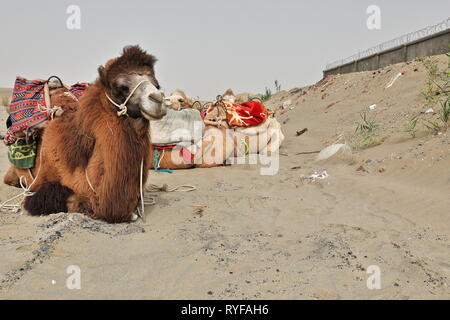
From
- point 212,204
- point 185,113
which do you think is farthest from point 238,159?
point 212,204

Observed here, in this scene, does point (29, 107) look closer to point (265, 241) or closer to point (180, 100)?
point (265, 241)

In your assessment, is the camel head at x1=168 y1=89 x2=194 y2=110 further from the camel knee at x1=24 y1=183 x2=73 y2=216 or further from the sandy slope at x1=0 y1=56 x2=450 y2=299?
the camel knee at x1=24 y1=183 x2=73 y2=216

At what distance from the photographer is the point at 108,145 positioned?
2.83 metres

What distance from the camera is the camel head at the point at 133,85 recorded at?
2.75 meters

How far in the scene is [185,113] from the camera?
21.4 ft

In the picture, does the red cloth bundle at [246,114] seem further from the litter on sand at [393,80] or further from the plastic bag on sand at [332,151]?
the litter on sand at [393,80]

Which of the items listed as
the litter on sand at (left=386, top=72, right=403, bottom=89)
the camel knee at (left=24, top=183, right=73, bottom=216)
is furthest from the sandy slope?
the litter on sand at (left=386, top=72, right=403, bottom=89)

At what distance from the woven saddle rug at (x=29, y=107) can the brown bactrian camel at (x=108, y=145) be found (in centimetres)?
33

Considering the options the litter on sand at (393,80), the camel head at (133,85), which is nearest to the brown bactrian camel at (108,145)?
the camel head at (133,85)

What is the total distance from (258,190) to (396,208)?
5.09 ft

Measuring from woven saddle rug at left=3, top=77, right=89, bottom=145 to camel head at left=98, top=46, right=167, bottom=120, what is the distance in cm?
76

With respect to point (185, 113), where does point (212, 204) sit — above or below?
below
